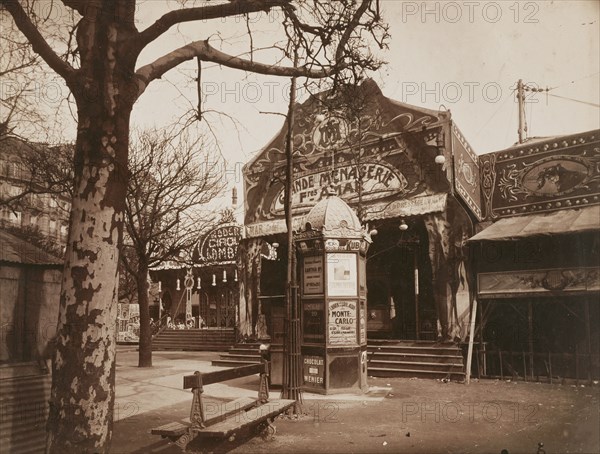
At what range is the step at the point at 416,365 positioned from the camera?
1370 cm

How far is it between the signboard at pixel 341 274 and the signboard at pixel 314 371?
146cm

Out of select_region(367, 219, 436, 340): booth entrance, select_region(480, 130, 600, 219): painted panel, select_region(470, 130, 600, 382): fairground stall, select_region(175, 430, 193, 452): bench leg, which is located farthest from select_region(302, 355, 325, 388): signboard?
select_region(367, 219, 436, 340): booth entrance

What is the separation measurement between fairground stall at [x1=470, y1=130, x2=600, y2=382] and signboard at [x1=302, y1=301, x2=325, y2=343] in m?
4.89

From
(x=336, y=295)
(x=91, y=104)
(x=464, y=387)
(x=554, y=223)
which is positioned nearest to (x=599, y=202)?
(x=554, y=223)

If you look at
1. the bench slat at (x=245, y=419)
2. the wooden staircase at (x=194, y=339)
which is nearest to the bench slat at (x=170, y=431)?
the bench slat at (x=245, y=419)

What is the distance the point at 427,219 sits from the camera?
15375 mm

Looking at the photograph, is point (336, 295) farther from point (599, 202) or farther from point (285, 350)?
point (599, 202)

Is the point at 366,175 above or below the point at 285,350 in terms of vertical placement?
above

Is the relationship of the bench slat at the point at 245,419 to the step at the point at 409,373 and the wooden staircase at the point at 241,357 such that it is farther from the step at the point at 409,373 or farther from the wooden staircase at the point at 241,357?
the wooden staircase at the point at 241,357

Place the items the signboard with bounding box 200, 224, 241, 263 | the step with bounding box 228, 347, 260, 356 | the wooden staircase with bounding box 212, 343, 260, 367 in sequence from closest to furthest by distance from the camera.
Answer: the wooden staircase with bounding box 212, 343, 260, 367 < the step with bounding box 228, 347, 260, 356 < the signboard with bounding box 200, 224, 241, 263

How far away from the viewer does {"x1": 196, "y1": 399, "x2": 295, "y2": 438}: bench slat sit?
6.07 meters

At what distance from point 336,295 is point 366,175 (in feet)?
21.7

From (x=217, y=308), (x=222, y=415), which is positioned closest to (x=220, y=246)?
(x=217, y=308)

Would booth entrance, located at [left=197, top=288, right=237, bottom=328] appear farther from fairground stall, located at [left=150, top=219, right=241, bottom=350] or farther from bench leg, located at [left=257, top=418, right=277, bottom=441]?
bench leg, located at [left=257, top=418, right=277, bottom=441]
